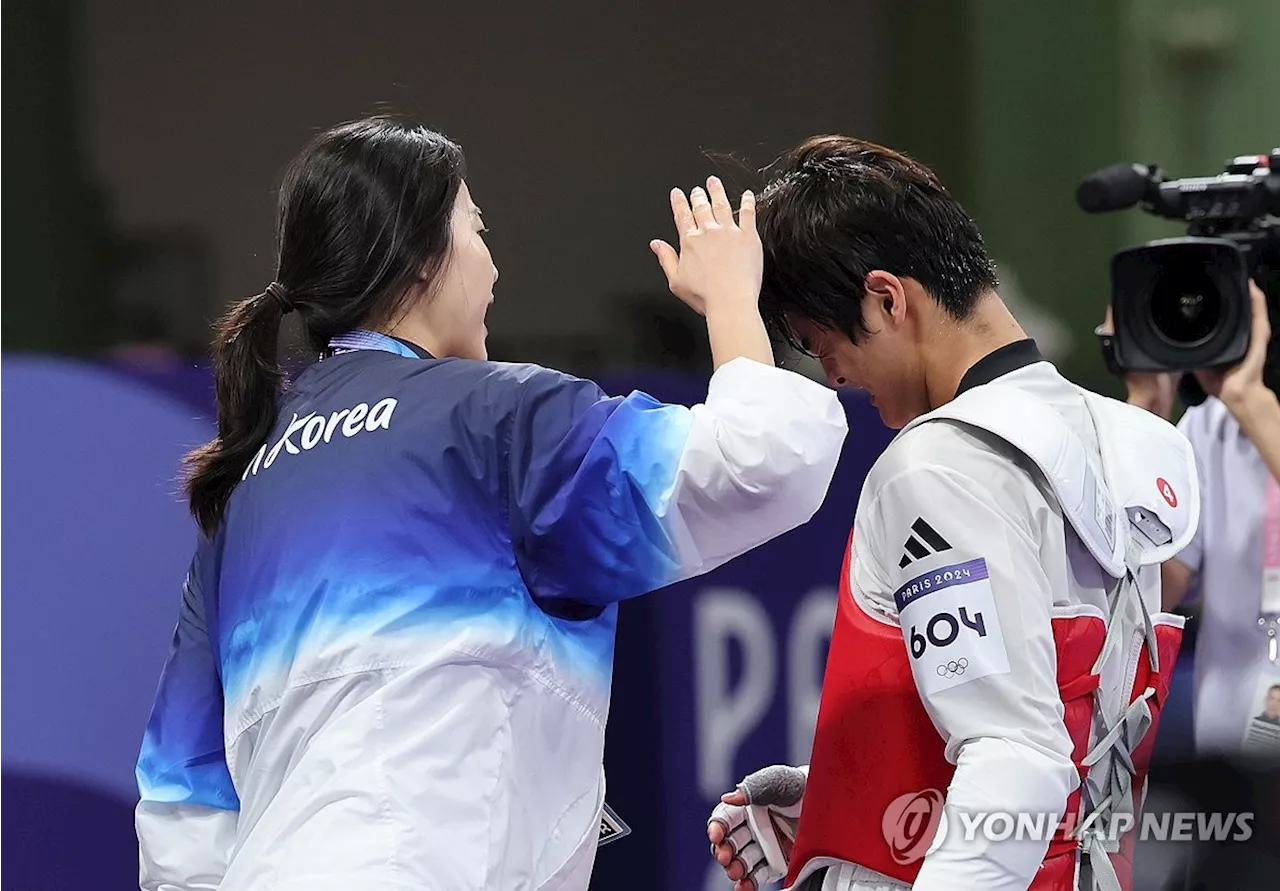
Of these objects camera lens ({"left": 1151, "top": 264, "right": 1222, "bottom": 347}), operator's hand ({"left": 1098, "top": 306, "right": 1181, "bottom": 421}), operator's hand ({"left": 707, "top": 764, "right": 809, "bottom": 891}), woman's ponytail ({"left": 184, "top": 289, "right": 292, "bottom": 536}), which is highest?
woman's ponytail ({"left": 184, "top": 289, "right": 292, "bottom": 536})

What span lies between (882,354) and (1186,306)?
0.91m

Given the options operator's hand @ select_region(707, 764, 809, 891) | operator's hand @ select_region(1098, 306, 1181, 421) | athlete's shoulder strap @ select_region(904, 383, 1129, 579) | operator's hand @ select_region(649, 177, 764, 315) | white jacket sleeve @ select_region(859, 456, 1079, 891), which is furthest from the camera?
operator's hand @ select_region(1098, 306, 1181, 421)

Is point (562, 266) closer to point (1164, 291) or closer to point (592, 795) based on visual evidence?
point (1164, 291)

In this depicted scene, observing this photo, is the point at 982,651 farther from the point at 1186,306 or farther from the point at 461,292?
the point at 1186,306

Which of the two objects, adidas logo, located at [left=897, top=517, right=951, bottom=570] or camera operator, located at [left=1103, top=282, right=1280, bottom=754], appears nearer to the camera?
adidas logo, located at [left=897, top=517, right=951, bottom=570]

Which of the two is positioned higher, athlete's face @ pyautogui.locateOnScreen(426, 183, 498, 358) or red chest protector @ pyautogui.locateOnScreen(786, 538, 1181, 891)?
athlete's face @ pyautogui.locateOnScreen(426, 183, 498, 358)

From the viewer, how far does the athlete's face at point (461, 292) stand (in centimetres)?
154

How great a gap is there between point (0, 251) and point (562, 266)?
874mm

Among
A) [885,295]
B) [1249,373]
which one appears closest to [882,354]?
[885,295]

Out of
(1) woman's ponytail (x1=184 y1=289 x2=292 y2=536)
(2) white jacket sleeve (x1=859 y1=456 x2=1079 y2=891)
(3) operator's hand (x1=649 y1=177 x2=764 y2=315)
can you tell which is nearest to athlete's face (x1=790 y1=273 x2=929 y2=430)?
(3) operator's hand (x1=649 y1=177 x2=764 y2=315)

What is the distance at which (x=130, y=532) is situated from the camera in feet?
7.47

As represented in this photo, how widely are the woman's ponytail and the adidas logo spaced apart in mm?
620

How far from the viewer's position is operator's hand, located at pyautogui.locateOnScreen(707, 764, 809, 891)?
1684 mm

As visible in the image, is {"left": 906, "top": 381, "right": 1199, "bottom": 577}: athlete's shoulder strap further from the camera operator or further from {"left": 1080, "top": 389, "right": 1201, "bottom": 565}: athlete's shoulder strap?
the camera operator
